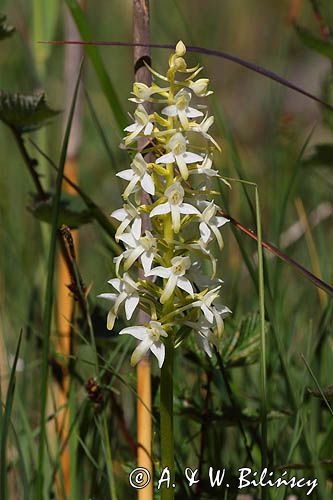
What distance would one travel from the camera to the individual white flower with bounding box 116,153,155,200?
859 millimetres

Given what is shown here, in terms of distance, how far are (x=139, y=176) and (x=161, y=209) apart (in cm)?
5

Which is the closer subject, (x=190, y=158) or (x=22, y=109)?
(x=190, y=158)

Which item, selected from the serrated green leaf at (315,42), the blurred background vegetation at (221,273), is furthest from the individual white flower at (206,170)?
the serrated green leaf at (315,42)

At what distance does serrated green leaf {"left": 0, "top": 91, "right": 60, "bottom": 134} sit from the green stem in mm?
493

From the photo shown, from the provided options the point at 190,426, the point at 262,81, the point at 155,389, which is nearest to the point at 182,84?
the point at 155,389

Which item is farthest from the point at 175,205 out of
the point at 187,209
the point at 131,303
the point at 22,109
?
the point at 22,109

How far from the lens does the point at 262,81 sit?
15.8 ft

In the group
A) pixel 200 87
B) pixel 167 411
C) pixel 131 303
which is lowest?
pixel 167 411

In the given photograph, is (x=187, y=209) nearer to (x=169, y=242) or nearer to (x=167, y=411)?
(x=169, y=242)

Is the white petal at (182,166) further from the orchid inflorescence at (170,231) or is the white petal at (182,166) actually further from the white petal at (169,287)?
the white petal at (169,287)

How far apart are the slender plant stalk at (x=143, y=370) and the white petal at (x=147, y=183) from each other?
86mm

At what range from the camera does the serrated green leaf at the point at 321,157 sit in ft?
5.27

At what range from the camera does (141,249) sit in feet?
2.80

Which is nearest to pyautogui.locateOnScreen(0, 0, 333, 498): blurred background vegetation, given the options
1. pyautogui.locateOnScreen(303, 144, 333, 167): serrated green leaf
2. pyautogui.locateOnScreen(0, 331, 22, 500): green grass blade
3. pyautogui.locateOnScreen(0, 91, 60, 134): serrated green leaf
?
pyautogui.locateOnScreen(303, 144, 333, 167): serrated green leaf
